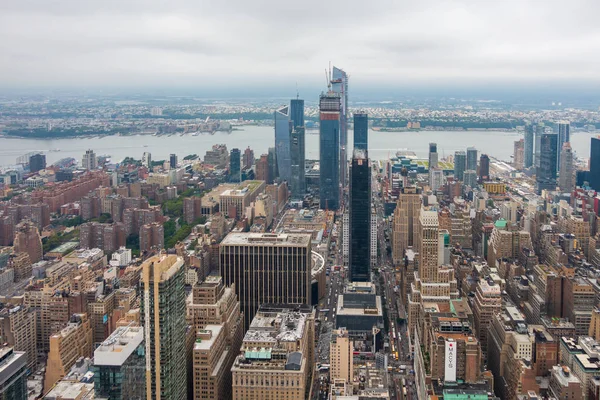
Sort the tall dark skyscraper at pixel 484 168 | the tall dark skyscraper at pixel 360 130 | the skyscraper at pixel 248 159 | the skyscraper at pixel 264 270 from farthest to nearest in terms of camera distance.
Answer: the skyscraper at pixel 248 159 < the tall dark skyscraper at pixel 360 130 < the tall dark skyscraper at pixel 484 168 < the skyscraper at pixel 264 270

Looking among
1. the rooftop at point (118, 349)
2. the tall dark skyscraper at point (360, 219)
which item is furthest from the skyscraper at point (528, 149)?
the rooftop at point (118, 349)

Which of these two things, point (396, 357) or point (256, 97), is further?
point (256, 97)

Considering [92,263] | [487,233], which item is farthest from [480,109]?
[92,263]

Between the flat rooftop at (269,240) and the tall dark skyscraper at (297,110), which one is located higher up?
the tall dark skyscraper at (297,110)

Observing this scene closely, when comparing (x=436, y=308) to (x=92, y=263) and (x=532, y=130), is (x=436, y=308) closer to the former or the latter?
(x=92, y=263)

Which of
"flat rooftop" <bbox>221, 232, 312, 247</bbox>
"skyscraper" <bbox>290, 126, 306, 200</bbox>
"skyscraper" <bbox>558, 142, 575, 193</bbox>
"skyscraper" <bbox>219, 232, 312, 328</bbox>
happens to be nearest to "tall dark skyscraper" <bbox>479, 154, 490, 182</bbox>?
"skyscraper" <bbox>558, 142, 575, 193</bbox>

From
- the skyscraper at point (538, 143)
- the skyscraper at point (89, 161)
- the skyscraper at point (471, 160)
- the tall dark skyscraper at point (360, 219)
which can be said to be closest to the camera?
the tall dark skyscraper at point (360, 219)

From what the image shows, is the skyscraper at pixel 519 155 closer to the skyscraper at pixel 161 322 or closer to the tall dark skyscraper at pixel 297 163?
the tall dark skyscraper at pixel 297 163
